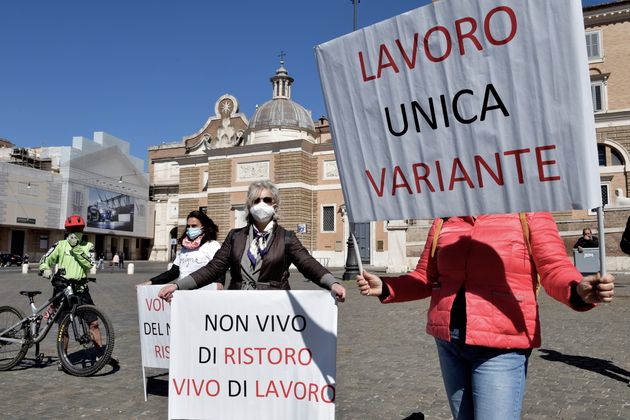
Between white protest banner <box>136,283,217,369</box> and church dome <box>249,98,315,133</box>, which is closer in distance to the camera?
white protest banner <box>136,283,217,369</box>

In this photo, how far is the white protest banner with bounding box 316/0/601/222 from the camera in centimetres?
202

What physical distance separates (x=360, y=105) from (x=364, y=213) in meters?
0.52

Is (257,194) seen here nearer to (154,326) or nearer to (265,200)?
(265,200)

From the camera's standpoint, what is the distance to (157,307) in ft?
16.2

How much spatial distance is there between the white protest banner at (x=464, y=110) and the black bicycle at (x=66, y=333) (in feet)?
13.2

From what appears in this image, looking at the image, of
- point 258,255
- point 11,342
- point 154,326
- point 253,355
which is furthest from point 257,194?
point 11,342

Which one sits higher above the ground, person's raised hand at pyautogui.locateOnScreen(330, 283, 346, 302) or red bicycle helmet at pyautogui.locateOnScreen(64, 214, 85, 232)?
red bicycle helmet at pyautogui.locateOnScreen(64, 214, 85, 232)

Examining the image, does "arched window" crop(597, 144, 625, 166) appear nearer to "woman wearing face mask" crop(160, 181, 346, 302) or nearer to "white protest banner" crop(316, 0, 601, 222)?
"woman wearing face mask" crop(160, 181, 346, 302)

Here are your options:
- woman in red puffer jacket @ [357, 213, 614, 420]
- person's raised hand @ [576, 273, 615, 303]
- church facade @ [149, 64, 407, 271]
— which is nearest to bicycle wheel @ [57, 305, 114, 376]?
woman in red puffer jacket @ [357, 213, 614, 420]

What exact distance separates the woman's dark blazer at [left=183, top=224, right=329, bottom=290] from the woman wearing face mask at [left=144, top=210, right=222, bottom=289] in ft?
5.17

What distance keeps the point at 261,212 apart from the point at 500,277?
1805mm

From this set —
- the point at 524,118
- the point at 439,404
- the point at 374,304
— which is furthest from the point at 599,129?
the point at 524,118

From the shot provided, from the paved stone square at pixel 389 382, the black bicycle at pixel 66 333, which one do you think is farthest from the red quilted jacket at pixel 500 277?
the black bicycle at pixel 66 333

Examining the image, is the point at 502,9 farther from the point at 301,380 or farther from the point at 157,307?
the point at 157,307
